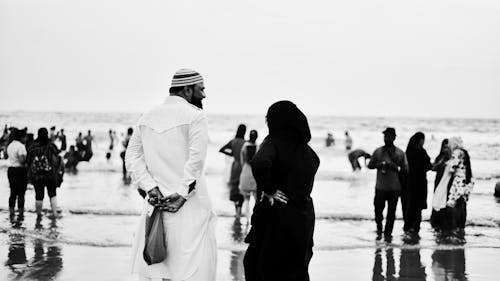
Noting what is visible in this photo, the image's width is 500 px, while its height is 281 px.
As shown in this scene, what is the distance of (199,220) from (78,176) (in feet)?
73.2

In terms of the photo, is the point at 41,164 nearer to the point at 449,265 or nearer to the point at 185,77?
the point at 449,265

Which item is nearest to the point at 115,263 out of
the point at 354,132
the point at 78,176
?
the point at 78,176

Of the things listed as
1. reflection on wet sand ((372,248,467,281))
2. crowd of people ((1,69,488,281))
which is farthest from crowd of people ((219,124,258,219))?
crowd of people ((1,69,488,281))

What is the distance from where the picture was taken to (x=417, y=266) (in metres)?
8.60

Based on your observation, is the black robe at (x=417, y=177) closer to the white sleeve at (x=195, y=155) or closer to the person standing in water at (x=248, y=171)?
the person standing in water at (x=248, y=171)

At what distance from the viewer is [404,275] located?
7.94m

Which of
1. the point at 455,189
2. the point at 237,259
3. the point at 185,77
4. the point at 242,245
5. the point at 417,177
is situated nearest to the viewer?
the point at 185,77

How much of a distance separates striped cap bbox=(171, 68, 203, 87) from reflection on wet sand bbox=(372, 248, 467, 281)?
3974 mm

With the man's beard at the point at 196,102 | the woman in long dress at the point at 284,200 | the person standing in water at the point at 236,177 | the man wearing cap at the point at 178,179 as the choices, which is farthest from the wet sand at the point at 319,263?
the person standing in water at the point at 236,177

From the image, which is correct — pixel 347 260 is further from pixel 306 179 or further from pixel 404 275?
pixel 306 179

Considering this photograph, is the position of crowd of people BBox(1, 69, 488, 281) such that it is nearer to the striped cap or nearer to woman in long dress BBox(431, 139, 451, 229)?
the striped cap

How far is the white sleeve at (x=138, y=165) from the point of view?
4.61m

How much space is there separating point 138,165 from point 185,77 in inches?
26.3

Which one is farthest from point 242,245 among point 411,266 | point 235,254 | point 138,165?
point 138,165
